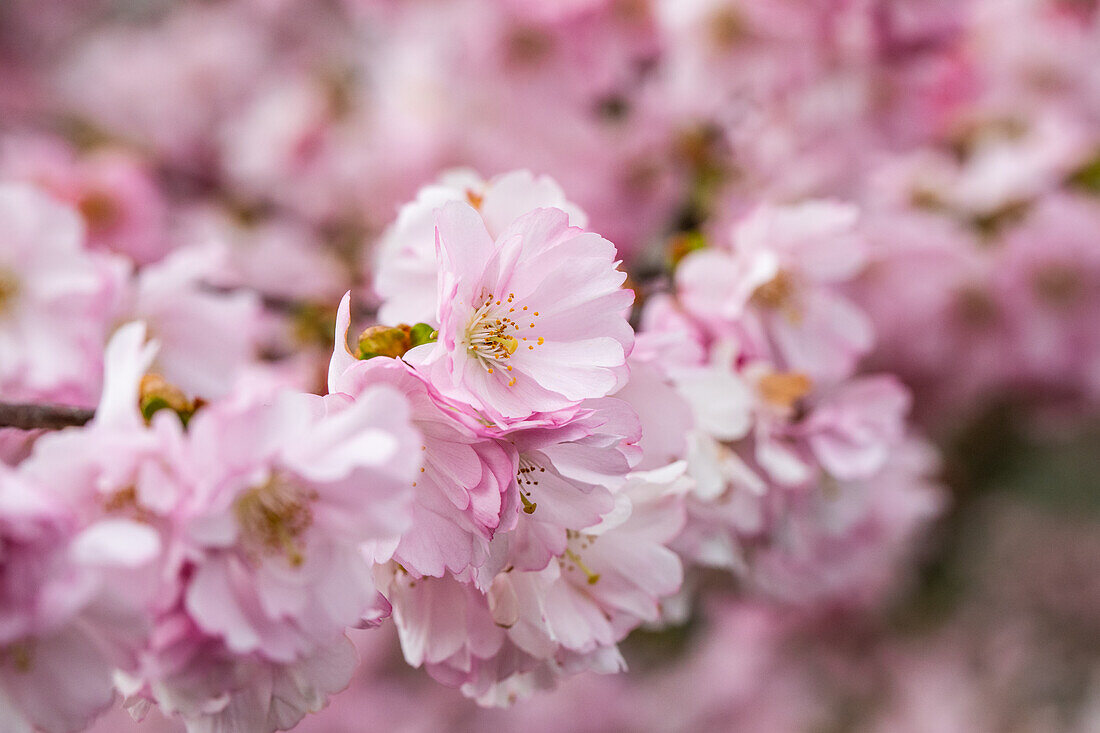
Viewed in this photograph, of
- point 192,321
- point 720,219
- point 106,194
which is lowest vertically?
point 106,194

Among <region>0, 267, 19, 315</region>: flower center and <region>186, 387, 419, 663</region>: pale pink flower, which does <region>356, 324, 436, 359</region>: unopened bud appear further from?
<region>0, 267, 19, 315</region>: flower center

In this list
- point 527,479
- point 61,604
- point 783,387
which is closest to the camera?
point 61,604

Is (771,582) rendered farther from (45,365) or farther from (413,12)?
(413,12)

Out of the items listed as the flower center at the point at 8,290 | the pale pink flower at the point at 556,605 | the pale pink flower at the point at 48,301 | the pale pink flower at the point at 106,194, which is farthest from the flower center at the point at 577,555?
the pale pink flower at the point at 106,194

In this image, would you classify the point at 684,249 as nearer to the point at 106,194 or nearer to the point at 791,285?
the point at 791,285

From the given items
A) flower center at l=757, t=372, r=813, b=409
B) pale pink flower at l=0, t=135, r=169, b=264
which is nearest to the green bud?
flower center at l=757, t=372, r=813, b=409

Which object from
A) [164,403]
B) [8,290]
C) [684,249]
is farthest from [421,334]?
[8,290]
